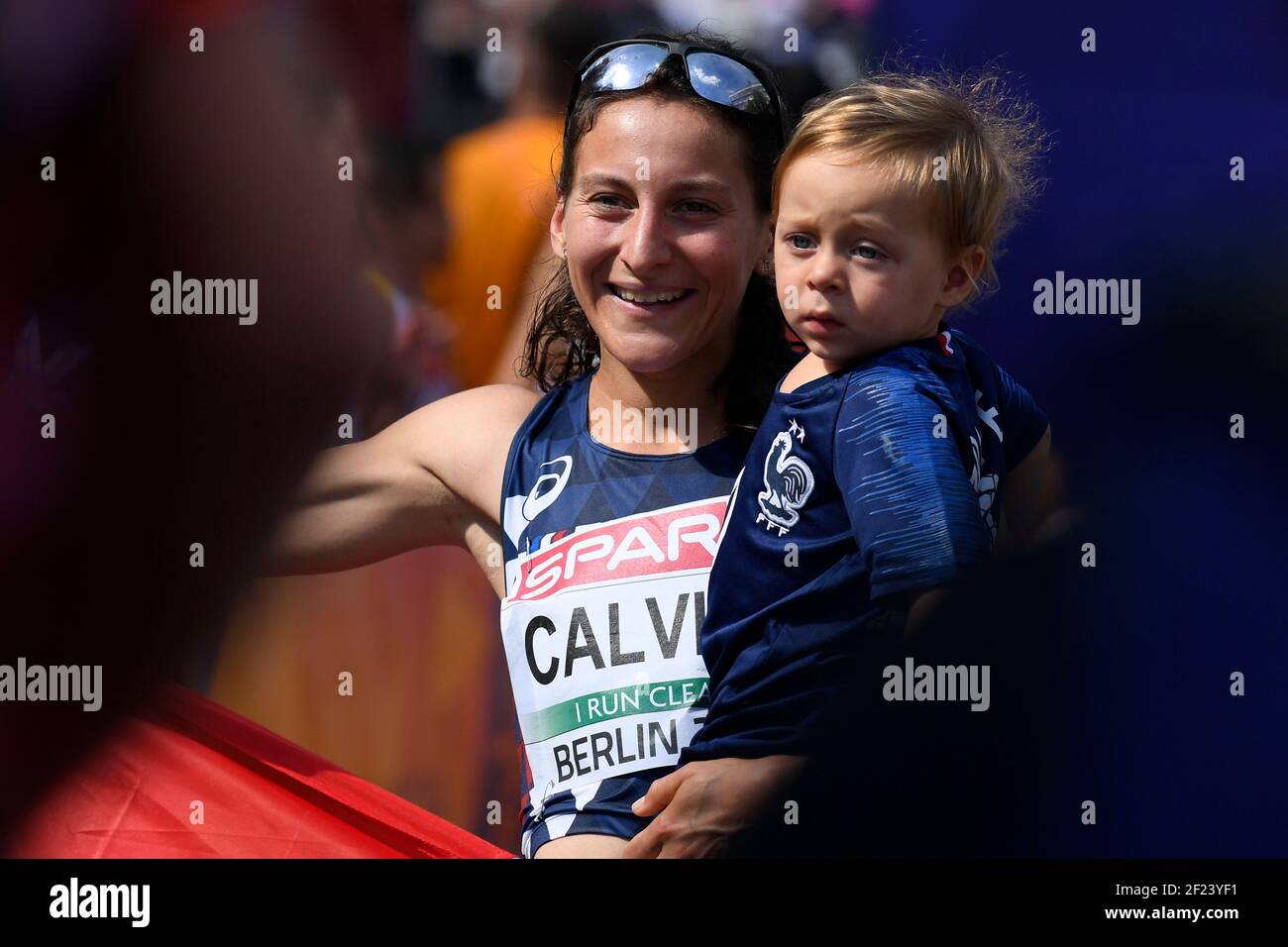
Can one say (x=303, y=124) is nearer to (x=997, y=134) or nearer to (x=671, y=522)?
(x=671, y=522)

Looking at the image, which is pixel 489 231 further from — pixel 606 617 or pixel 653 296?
pixel 606 617

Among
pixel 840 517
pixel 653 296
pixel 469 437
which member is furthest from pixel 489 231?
pixel 840 517

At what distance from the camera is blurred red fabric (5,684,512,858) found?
9.73 ft

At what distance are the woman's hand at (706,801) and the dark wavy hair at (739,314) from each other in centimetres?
67

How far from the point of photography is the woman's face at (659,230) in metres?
2.61

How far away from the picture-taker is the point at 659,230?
8.59 feet

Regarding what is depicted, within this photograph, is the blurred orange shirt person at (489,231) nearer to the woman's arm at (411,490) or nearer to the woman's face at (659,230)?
the woman's arm at (411,490)

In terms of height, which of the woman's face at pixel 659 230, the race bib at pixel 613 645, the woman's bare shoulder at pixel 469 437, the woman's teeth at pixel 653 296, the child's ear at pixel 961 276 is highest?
the woman's face at pixel 659 230

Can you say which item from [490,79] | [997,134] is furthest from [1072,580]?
[490,79]

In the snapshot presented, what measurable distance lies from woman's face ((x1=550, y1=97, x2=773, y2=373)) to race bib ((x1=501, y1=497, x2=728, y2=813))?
36 centimetres

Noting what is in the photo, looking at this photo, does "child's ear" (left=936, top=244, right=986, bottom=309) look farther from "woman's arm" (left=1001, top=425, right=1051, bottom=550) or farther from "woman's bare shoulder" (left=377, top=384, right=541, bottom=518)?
"woman's bare shoulder" (left=377, top=384, right=541, bottom=518)

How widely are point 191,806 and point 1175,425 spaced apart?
2276 millimetres

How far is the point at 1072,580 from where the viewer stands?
289 centimetres

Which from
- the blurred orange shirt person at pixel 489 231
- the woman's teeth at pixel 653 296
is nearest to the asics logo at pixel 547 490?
the woman's teeth at pixel 653 296
